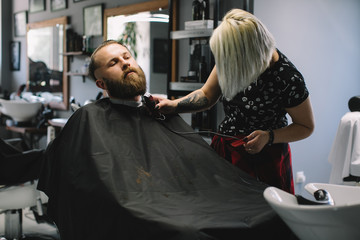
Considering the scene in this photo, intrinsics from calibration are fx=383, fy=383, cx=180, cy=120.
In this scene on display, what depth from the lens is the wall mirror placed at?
141 inches

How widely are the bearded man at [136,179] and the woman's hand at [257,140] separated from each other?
0.11m

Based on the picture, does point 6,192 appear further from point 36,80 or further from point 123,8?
point 36,80

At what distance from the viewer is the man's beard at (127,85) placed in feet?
6.05

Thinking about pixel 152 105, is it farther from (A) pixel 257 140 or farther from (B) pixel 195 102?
(A) pixel 257 140

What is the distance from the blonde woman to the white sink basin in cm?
332

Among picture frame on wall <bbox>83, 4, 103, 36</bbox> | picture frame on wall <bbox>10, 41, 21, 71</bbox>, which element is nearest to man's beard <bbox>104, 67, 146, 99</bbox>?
picture frame on wall <bbox>83, 4, 103, 36</bbox>

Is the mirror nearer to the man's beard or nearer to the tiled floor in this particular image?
the tiled floor

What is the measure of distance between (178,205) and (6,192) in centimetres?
159

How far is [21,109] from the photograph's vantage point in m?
4.66

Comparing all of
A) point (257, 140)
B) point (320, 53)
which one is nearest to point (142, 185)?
point (257, 140)

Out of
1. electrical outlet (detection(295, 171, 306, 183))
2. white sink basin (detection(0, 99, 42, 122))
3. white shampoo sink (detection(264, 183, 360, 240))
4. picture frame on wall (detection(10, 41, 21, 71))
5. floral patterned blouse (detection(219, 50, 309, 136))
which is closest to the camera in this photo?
white shampoo sink (detection(264, 183, 360, 240))

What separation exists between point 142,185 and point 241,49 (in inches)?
24.2

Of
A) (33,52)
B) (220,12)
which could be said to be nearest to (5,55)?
(33,52)

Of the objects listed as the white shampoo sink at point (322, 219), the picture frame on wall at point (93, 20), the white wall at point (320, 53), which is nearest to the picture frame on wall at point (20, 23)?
the picture frame on wall at point (93, 20)
